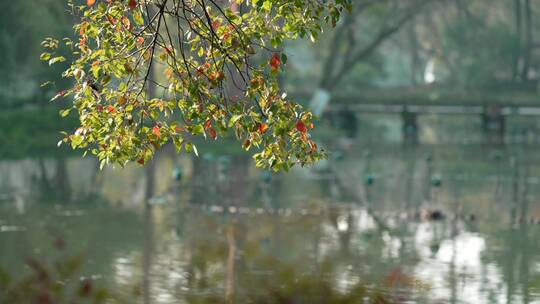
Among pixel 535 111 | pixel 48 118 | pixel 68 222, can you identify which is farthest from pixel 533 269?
pixel 535 111

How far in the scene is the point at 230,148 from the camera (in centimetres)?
4309

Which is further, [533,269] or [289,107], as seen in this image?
[533,269]

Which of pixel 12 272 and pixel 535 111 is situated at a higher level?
pixel 535 111

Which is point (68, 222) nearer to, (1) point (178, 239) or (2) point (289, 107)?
(1) point (178, 239)

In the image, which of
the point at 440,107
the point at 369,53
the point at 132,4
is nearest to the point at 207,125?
the point at 132,4

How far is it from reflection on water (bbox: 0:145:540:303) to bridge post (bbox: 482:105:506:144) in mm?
18928

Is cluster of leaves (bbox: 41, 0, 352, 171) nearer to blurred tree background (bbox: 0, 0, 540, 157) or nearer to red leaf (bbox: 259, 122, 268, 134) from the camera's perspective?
red leaf (bbox: 259, 122, 268, 134)

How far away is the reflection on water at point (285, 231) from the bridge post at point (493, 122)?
18928 mm

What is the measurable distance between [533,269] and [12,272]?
7527 millimetres

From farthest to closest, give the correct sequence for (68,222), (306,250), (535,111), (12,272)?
(535,111) → (68,222) → (306,250) → (12,272)

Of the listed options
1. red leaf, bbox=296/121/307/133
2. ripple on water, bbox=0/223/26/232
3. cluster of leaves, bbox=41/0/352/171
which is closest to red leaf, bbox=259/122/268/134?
cluster of leaves, bbox=41/0/352/171

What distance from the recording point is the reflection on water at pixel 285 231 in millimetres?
16875

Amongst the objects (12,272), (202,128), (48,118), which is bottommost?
(12,272)

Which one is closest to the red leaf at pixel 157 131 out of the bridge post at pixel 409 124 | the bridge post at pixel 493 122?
the bridge post at pixel 493 122
